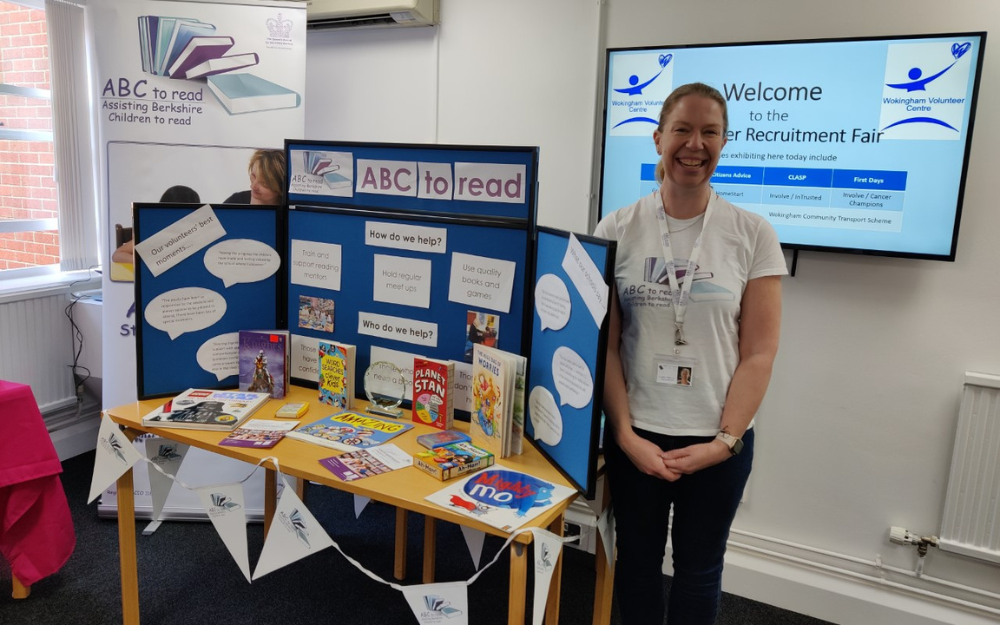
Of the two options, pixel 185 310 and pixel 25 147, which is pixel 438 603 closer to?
pixel 185 310

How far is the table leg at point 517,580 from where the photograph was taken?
1.38 meters

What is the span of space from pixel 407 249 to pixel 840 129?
1472 millimetres

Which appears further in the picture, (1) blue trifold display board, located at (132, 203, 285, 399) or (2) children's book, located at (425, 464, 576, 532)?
(1) blue trifold display board, located at (132, 203, 285, 399)

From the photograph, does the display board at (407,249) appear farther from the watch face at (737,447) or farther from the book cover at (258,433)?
the watch face at (737,447)

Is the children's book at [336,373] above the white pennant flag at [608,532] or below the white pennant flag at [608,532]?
above

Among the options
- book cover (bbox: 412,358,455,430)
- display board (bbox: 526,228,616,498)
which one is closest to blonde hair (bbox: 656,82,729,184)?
display board (bbox: 526,228,616,498)

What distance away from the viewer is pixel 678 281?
152 centimetres

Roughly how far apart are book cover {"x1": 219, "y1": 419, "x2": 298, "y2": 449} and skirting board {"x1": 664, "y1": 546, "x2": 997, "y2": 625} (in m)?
1.61

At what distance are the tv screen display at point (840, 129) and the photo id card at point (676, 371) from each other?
106 cm

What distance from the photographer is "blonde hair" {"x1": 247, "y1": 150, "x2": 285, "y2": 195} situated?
9.34ft

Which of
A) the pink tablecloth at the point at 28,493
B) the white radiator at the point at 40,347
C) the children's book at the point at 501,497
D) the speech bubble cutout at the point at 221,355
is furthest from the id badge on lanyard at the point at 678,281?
the white radiator at the point at 40,347

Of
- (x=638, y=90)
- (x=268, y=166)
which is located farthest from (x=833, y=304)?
(x=268, y=166)

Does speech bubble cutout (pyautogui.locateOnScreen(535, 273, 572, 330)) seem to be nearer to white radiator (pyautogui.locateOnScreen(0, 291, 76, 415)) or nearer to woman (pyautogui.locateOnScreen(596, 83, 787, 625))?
woman (pyautogui.locateOnScreen(596, 83, 787, 625))

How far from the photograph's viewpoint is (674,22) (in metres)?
2.48
